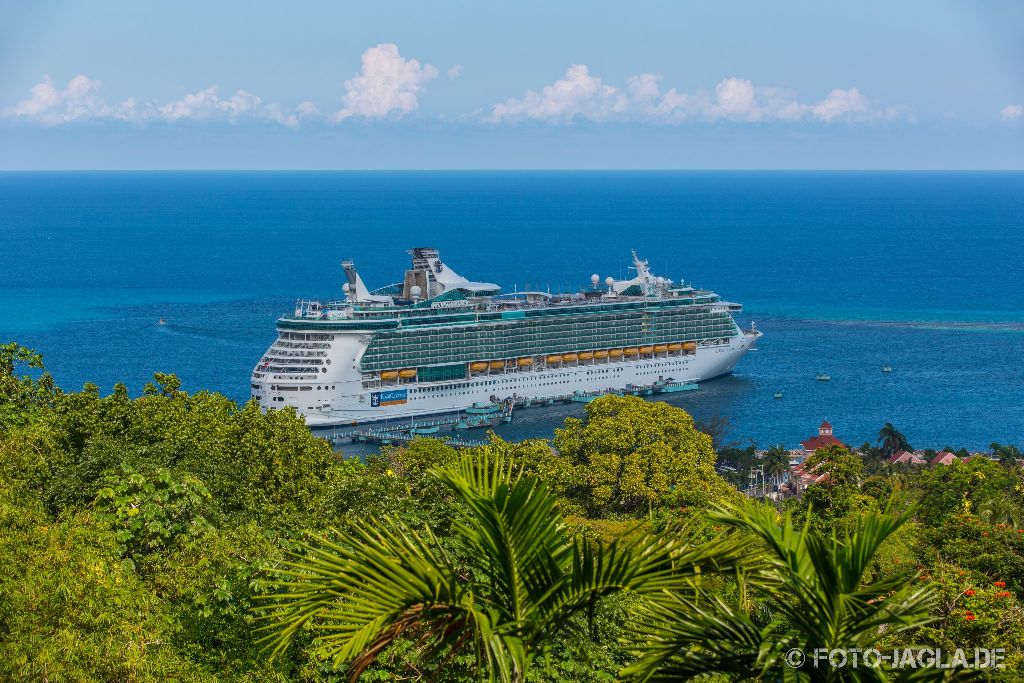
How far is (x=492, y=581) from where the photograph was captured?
28.3 ft

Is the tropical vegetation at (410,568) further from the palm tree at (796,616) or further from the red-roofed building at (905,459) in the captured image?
the red-roofed building at (905,459)

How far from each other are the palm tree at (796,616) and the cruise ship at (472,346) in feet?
202

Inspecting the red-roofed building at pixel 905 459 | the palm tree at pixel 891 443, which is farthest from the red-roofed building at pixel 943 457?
the palm tree at pixel 891 443

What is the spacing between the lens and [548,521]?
8547 mm

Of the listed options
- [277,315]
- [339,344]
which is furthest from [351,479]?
[277,315]

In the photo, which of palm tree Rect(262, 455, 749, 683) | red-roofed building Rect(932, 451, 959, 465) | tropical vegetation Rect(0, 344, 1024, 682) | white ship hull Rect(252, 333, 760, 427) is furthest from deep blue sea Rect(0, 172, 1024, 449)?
palm tree Rect(262, 455, 749, 683)

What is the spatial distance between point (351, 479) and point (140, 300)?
298ft

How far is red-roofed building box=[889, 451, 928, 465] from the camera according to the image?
5491cm

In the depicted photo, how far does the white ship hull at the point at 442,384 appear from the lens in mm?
70562

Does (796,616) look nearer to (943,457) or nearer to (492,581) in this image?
(492,581)

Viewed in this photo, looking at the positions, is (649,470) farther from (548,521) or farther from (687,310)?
(687,310)

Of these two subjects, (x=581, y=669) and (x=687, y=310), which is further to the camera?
(x=687, y=310)

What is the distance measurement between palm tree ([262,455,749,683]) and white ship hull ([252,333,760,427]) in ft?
188

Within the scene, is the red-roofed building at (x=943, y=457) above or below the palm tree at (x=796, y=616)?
below
